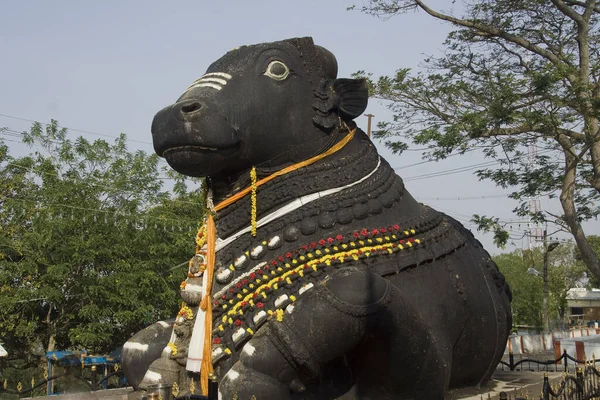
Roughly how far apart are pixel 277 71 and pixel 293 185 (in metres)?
0.73

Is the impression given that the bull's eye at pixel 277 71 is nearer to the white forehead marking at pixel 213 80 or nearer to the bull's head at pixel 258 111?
the bull's head at pixel 258 111

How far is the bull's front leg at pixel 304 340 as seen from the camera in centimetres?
346

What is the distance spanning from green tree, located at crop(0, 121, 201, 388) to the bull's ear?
428 inches

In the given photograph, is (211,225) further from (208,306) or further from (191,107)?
(191,107)

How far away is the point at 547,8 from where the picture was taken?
13367mm

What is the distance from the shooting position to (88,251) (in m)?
14.3

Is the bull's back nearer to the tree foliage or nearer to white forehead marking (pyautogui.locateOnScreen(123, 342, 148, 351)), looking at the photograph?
white forehead marking (pyautogui.locateOnScreen(123, 342, 148, 351))

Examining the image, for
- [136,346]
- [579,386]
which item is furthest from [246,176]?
[579,386]

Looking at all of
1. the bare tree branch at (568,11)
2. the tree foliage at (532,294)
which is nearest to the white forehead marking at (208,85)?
the bare tree branch at (568,11)

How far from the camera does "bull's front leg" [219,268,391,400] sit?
11.3ft

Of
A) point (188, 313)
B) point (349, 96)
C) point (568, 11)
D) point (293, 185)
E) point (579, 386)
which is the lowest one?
point (579, 386)

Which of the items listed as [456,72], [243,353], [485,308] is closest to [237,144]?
[243,353]

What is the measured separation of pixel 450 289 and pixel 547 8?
10843 millimetres

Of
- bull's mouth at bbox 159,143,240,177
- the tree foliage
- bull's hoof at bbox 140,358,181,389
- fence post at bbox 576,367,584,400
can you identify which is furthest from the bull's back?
the tree foliage
